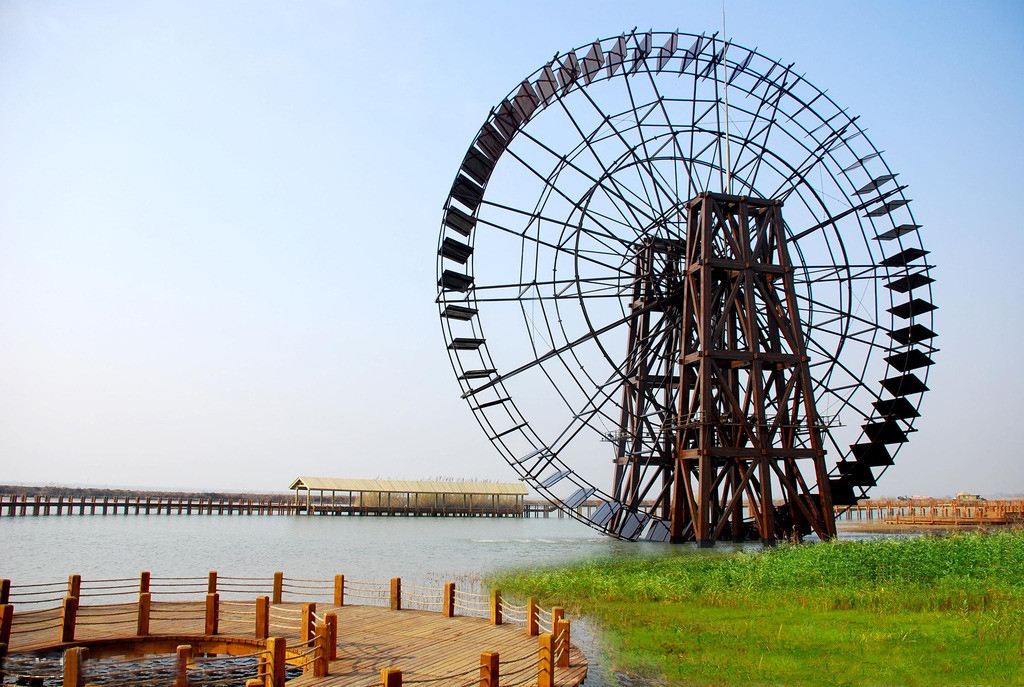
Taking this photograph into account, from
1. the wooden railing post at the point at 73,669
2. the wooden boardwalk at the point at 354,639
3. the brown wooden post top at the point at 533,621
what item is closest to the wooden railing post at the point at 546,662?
the wooden boardwalk at the point at 354,639

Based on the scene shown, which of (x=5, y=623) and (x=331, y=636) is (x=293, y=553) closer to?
(x=5, y=623)

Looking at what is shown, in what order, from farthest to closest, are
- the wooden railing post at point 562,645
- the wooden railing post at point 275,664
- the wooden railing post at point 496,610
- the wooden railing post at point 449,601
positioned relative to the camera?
the wooden railing post at point 449,601 < the wooden railing post at point 496,610 < the wooden railing post at point 562,645 < the wooden railing post at point 275,664

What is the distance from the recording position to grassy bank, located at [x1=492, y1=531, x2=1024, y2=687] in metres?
14.0

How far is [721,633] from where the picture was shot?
54.5 feet

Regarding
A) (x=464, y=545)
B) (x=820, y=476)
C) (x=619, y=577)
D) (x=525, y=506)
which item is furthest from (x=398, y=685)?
(x=525, y=506)

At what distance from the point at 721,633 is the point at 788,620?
1747 millimetres

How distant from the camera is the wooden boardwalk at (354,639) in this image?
12805 millimetres

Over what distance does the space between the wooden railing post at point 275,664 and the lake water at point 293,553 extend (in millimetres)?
4781

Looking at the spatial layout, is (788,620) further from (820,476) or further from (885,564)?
(820,476)

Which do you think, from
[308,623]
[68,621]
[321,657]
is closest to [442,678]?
→ [321,657]

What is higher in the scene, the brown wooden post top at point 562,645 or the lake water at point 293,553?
the brown wooden post top at point 562,645

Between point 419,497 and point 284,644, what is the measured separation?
9488cm

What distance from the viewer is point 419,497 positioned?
105625mm

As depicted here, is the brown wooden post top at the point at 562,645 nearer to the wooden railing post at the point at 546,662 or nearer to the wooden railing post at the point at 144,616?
the wooden railing post at the point at 546,662
